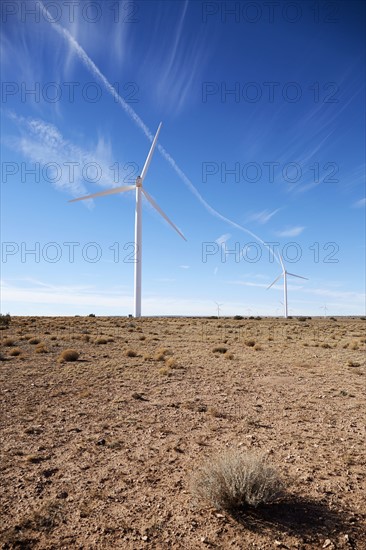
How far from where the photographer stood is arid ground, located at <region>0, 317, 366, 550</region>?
21.8ft

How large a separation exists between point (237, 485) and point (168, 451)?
351cm

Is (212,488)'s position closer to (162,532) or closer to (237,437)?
(162,532)

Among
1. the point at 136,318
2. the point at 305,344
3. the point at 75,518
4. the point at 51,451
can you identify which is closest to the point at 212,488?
the point at 75,518

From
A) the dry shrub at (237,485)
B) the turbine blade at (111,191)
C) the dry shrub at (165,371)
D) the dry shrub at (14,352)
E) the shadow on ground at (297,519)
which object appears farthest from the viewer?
the turbine blade at (111,191)

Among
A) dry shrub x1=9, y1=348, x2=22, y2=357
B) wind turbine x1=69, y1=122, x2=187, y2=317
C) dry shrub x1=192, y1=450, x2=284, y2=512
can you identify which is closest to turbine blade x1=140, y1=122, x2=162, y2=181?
wind turbine x1=69, y1=122, x2=187, y2=317

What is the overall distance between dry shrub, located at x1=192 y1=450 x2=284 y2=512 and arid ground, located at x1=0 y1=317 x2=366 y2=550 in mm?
197

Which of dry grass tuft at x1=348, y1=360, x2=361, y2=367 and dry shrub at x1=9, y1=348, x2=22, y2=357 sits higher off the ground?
dry shrub at x1=9, y1=348, x2=22, y2=357

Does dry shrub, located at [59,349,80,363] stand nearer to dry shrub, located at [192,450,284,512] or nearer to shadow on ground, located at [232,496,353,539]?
dry shrub, located at [192,450,284,512]

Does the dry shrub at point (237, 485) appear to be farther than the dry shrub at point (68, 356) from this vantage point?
No

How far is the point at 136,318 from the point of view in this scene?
7069 centimetres

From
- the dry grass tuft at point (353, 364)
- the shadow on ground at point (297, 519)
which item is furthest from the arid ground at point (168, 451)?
the dry grass tuft at point (353, 364)

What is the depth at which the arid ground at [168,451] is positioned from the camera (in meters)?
6.64

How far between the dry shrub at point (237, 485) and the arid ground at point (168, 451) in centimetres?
20

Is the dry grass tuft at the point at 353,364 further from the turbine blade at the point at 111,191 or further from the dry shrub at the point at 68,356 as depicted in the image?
the turbine blade at the point at 111,191
